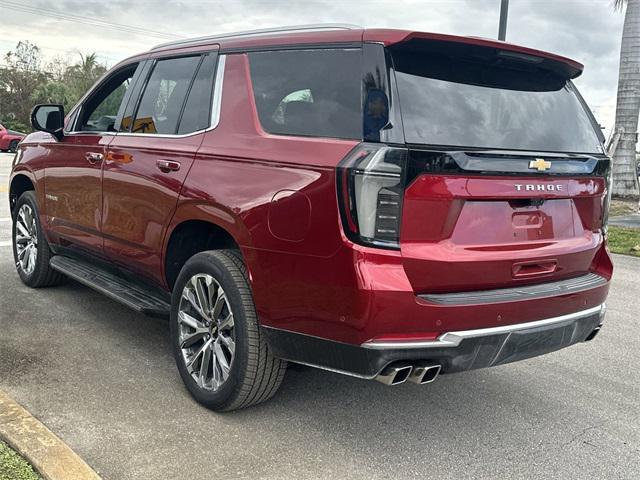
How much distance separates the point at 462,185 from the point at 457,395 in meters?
1.55

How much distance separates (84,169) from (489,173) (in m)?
3.00

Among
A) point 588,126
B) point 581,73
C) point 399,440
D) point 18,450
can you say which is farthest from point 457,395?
point 18,450

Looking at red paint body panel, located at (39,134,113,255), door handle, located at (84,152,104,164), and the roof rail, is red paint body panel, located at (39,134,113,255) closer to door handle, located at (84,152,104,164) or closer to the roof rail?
door handle, located at (84,152,104,164)

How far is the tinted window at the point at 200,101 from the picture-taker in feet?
12.2

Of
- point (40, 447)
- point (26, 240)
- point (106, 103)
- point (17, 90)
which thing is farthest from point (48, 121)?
point (17, 90)

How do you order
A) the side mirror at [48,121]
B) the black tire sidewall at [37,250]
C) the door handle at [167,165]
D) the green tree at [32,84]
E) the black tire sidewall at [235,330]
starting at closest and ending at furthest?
the black tire sidewall at [235,330] < the door handle at [167,165] < the side mirror at [48,121] < the black tire sidewall at [37,250] < the green tree at [32,84]

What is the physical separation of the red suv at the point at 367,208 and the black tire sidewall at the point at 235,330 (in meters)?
0.01

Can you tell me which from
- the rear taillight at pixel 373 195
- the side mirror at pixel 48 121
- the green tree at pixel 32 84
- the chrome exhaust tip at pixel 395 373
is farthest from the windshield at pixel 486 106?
the green tree at pixel 32 84

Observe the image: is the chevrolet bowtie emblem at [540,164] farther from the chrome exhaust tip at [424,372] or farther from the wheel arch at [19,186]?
the wheel arch at [19,186]

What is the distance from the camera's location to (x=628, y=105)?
15.4m

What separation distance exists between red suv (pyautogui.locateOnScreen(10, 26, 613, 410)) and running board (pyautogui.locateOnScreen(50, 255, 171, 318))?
37 millimetres

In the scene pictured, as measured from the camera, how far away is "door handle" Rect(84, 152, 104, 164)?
4.49m

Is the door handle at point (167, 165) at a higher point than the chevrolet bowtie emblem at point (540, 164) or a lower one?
lower

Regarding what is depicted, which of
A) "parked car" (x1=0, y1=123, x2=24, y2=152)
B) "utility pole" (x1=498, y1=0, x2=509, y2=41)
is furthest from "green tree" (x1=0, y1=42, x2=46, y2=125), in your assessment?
"utility pole" (x1=498, y1=0, x2=509, y2=41)
